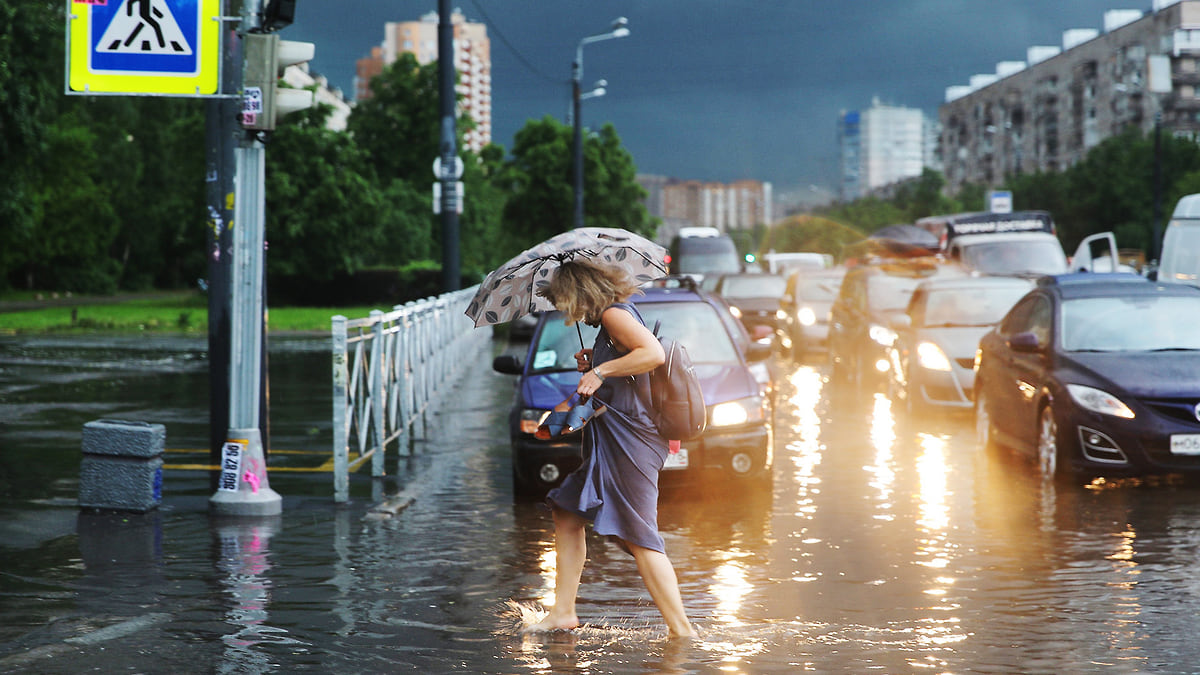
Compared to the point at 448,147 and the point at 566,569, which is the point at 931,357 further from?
the point at 448,147

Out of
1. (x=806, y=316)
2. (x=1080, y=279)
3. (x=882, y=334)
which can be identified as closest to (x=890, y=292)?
(x=882, y=334)

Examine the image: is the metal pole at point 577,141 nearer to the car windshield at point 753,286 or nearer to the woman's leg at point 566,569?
the car windshield at point 753,286

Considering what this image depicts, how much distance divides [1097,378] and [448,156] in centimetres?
1534

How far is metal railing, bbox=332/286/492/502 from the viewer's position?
10562 millimetres

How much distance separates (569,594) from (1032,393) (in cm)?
617

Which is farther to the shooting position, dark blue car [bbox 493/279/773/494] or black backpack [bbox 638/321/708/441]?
dark blue car [bbox 493/279/773/494]

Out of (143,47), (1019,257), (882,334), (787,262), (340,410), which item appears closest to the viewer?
(143,47)

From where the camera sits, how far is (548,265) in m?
6.68

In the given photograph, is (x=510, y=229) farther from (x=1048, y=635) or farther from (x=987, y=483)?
(x=1048, y=635)

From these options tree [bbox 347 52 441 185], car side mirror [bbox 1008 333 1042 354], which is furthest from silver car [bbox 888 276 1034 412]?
tree [bbox 347 52 441 185]

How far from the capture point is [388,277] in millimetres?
60594

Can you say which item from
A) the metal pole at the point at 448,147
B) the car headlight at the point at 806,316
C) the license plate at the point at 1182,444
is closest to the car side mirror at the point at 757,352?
the license plate at the point at 1182,444

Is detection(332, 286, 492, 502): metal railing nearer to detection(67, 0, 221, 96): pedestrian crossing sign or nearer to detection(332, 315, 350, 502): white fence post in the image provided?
detection(332, 315, 350, 502): white fence post

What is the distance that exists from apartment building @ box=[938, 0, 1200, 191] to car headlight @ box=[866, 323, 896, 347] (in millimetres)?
72418
